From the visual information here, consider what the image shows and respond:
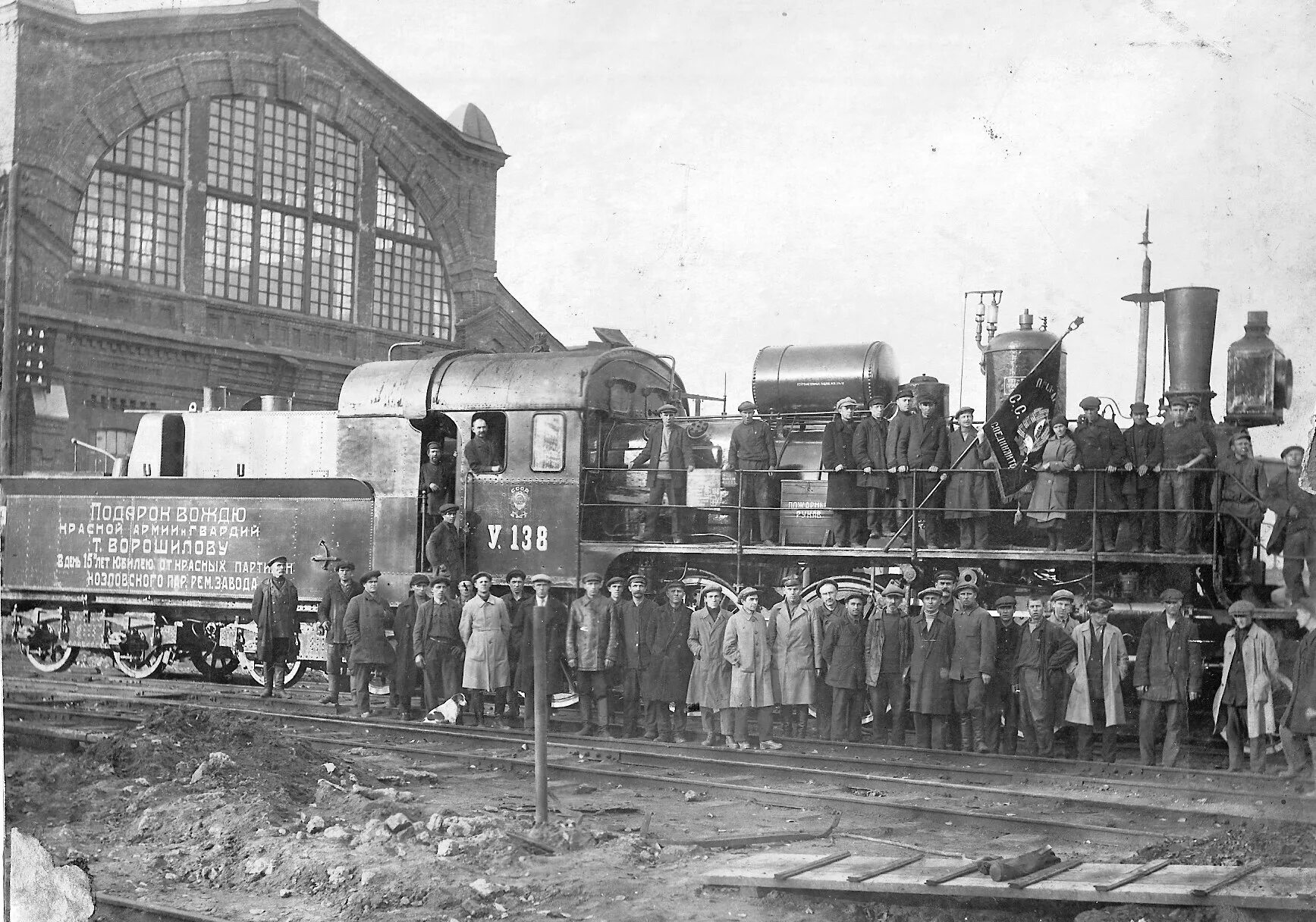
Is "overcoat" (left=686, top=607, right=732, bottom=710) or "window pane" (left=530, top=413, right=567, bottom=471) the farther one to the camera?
"window pane" (left=530, top=413, right=567, bottom=471)

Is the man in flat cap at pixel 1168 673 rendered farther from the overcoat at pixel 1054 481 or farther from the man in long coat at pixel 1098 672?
the overcoat at pixel 1054 481

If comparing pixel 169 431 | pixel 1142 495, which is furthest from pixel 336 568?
pixel 1142 495

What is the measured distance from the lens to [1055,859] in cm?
576

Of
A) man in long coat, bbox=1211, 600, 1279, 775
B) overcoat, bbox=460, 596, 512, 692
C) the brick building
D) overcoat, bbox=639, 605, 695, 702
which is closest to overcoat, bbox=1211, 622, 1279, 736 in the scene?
man in long coat, bbox=1211, 600, 1279, 775

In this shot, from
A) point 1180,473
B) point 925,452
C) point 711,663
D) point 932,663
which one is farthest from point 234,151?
point 1180,473

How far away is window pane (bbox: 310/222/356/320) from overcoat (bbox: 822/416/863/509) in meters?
5.35

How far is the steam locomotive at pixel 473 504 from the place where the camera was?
33.3 feet

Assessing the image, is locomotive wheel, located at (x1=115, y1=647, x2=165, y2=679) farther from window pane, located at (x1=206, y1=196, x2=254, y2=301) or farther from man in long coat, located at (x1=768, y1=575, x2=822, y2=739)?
man in long coat, located at (x1=768, y1=575, x2=822, y2=739)

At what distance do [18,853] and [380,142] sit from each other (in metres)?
6.85

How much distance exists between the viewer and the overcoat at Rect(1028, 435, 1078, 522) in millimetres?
9578

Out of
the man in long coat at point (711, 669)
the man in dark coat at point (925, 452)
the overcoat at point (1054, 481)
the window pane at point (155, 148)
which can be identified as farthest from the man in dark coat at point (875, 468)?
the window pane at point (155, 148)

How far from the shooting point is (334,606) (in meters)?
11.4

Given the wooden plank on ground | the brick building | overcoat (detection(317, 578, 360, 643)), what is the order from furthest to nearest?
the brick building, overcoat (detection(317, 578, 360, 643)), the wooden plank on ground

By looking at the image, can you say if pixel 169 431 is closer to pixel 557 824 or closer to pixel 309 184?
pixel 309 184
